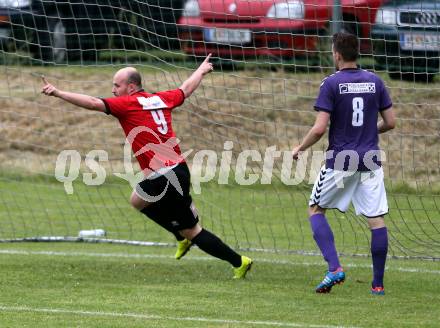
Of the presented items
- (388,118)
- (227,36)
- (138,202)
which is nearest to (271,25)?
(227,36)

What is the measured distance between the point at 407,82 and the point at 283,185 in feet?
9.51

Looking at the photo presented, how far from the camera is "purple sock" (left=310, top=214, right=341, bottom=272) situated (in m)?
8.70

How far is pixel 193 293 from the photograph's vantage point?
876 centimetres

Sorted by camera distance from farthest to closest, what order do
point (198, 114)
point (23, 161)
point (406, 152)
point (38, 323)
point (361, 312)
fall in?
point (23, 161) < point (198, 114) < point (406, 152) < point (361, 312) < point (38, 323)

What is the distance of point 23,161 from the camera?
639 inches

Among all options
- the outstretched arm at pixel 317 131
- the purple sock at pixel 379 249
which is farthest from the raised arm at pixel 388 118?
the purple sock at pixel 379 249

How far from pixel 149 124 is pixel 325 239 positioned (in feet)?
5.93

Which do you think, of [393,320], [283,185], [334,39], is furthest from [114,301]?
[283,185]

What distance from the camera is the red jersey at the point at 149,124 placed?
29.6 ft

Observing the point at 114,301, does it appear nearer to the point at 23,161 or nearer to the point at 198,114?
the point at 198,114

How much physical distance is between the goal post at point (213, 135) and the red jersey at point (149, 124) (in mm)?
2130

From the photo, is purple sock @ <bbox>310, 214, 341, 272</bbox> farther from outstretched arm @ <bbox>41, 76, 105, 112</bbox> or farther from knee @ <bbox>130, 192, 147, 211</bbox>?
outstretched arm @ <bbox>41, 76, 105, 112</bbox>

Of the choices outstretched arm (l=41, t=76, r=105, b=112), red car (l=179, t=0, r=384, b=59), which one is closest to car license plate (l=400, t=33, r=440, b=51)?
red car (l=179, t=0, r=384, b=59)

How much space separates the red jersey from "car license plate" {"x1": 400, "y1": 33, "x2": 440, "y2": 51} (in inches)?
102
